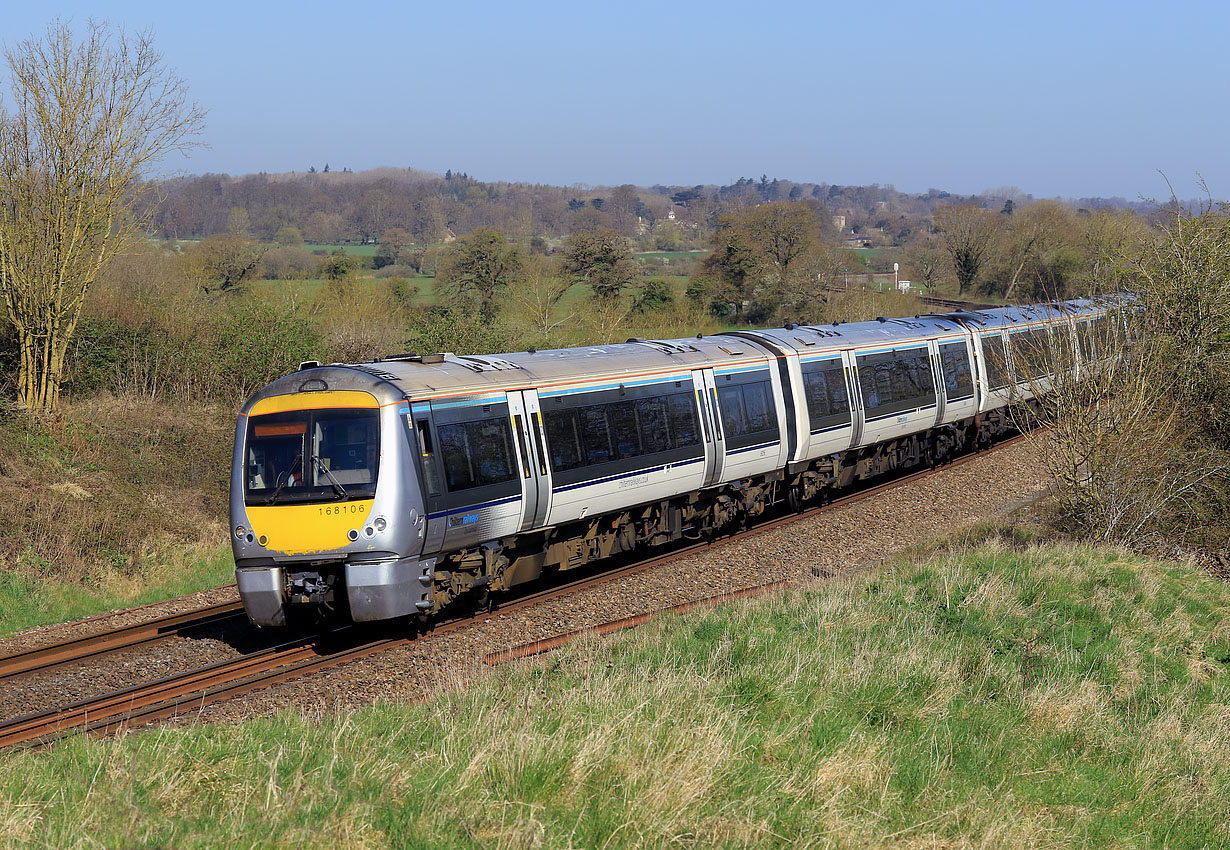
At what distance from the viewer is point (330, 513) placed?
10766 millimetres

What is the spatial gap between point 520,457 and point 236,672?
3887 mm

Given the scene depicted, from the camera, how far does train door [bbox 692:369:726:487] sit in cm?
1602

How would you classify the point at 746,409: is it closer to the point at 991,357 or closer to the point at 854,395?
the point at 854,395

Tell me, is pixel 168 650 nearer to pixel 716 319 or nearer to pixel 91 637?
pixel 91 637

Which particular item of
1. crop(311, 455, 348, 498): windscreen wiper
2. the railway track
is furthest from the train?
the railway track

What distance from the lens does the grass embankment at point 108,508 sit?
14875 mm

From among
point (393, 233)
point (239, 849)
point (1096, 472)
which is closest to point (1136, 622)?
point (1096, 472)

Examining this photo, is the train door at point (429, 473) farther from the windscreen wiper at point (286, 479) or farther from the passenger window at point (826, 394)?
the passenger window at point (826, 394)

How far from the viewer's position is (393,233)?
216 ft

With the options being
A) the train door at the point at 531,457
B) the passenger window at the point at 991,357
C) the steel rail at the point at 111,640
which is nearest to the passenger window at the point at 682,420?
the train door at the point at 531,457

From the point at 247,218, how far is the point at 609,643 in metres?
61.1

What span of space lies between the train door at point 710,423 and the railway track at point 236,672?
2573 millimetres

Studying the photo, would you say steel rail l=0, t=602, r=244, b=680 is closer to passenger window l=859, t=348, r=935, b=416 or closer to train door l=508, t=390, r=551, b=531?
train door l=508, t=390, r=551, b=531

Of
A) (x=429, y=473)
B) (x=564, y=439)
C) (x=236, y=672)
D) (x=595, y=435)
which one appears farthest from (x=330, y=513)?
(x=595, y=435)
